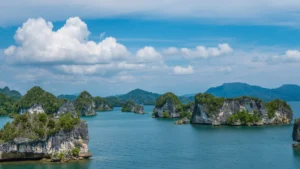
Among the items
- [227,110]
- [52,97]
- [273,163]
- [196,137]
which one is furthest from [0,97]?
[273,163]

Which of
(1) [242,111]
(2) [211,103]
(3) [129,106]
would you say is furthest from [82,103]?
(1) [242,111]

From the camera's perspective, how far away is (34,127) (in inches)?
2015

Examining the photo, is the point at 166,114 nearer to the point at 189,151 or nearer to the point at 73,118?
the point at 189,151

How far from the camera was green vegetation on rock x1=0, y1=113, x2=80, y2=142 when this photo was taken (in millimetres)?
50375

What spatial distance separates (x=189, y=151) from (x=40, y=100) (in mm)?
97485

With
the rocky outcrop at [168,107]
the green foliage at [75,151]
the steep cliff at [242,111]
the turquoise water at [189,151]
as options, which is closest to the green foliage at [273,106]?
the steep cliff at [242,111]

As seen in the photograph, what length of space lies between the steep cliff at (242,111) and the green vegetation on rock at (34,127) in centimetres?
5709

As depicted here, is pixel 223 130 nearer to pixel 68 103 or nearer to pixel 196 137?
pixel 196 137

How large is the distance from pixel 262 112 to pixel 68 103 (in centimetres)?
7260

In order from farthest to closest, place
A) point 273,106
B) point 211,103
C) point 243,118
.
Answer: point 211,103 < point 273,106 < point 243,118

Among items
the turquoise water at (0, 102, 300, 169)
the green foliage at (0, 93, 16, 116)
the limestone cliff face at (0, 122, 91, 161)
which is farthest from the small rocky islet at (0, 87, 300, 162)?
the turquoise water at (0, 102, 300, 169)

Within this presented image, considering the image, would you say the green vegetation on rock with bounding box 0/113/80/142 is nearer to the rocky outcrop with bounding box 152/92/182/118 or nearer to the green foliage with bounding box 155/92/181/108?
the green foliage with bounding box 155/92/181/108

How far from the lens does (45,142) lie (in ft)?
168

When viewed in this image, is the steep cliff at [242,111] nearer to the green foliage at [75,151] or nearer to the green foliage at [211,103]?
the green foliage at [211,103]
